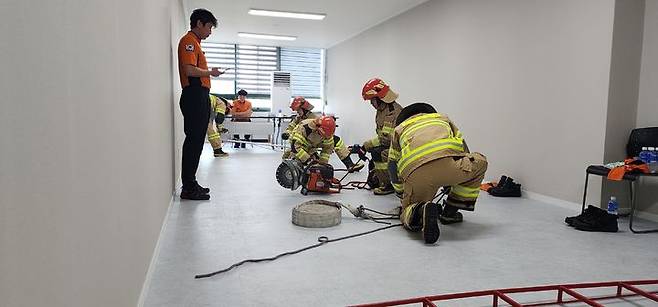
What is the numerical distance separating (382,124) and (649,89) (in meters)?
2.48

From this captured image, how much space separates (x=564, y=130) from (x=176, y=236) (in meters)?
3.77

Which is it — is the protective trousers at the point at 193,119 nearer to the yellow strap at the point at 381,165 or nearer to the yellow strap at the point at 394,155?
the yellow strap at the point at 394,155

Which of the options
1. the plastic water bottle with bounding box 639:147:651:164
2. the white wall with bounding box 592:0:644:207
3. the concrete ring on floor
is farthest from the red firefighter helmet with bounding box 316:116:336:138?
the plastic water bottle with bounding box 639:147:651:164

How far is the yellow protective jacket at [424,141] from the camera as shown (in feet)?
10.6

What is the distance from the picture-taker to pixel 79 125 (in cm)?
106

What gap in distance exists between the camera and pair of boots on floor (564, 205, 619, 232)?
11.9 ft

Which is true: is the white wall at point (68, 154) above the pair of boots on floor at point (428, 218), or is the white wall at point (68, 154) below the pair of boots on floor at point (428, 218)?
above

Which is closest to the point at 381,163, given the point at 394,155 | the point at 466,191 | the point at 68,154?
the point at 394,155

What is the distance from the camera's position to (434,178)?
127 inches

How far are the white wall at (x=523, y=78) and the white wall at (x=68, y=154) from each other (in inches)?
160

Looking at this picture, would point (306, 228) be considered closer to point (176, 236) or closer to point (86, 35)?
point (176, 236)

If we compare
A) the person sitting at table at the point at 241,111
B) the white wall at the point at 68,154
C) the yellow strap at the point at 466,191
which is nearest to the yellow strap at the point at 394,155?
the yellow strap at the point at 466,191

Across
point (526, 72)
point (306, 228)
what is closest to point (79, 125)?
point (306, 228)

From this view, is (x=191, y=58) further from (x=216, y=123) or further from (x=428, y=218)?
(x=216, y=123)
